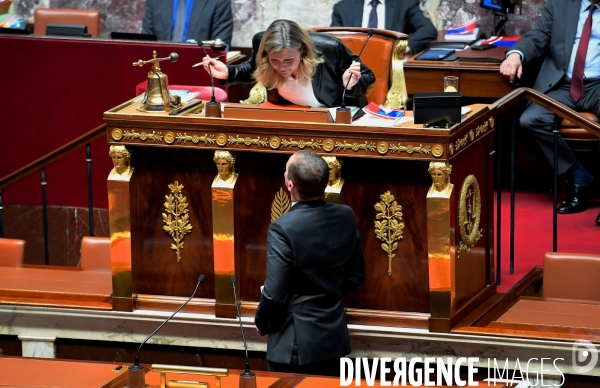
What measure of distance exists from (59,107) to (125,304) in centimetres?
251

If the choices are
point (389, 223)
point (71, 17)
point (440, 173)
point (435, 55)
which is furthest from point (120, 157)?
point (71, 17)

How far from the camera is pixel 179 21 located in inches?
300

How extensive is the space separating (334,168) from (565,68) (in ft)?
7.48

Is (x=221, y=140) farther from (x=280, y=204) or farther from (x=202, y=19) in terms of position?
(x=202, y=19)

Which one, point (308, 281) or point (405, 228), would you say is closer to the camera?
point (308, 281)

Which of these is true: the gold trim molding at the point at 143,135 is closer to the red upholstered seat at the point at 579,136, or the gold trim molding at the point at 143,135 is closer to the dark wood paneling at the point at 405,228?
the dark wood paneling at the point at 405,228

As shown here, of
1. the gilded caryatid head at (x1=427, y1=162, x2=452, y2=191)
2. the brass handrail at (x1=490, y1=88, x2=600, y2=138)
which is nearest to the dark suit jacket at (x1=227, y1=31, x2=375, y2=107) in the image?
the brass handrail at (x1=490, y1=88, x2=600, y2=138)

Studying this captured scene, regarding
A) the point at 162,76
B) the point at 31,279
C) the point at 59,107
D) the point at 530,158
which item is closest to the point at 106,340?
the point at 31,279

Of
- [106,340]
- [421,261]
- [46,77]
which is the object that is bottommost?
[106,340]

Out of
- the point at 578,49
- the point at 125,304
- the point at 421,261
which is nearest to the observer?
the point at 421,261

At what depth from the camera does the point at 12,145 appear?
23.6 feet

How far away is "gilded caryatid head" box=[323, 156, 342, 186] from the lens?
4559mm

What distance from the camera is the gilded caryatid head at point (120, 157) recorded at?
15.7 feet

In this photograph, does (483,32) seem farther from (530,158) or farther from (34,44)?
(34,44)
